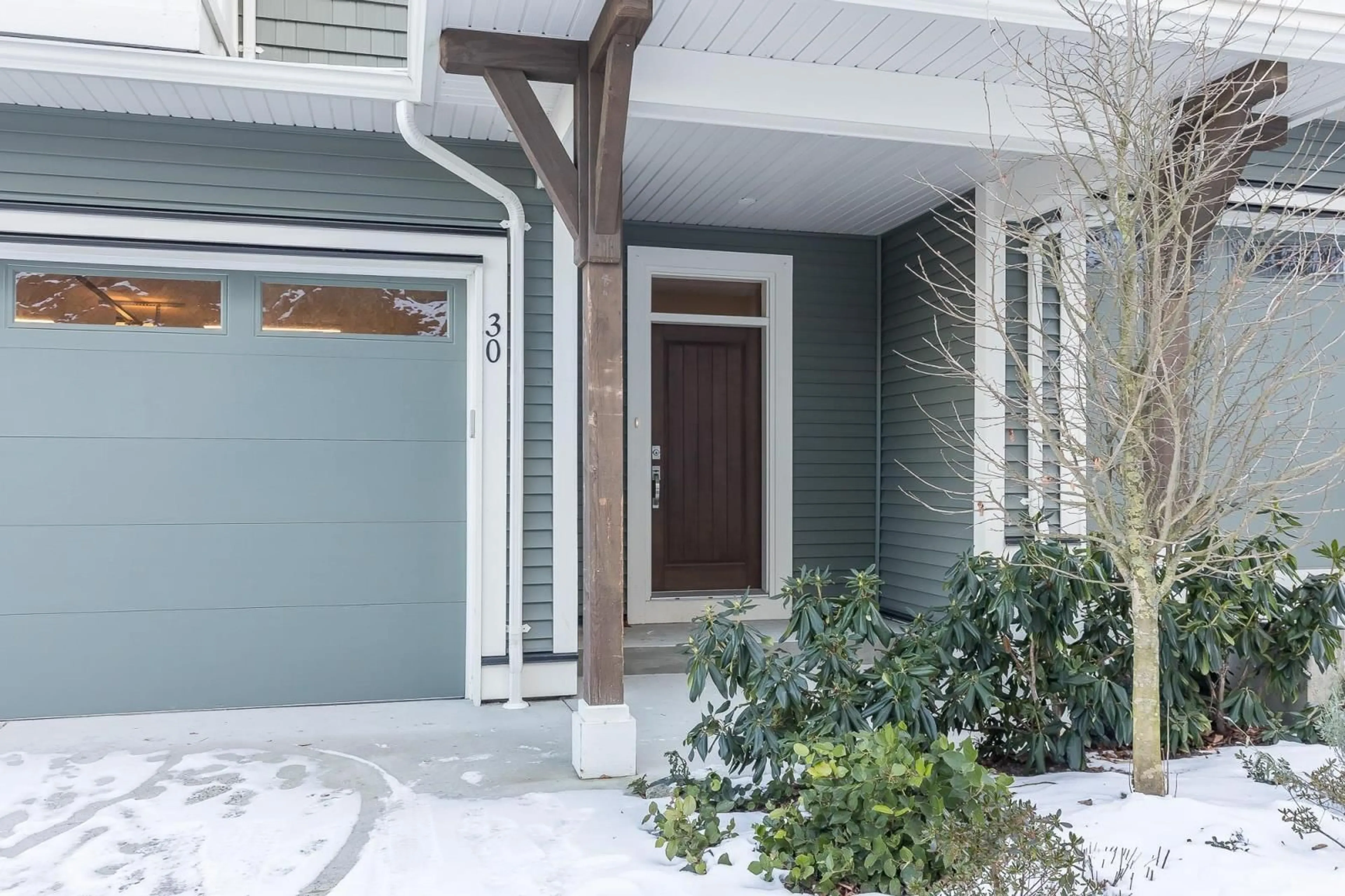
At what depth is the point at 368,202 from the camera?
4578mm

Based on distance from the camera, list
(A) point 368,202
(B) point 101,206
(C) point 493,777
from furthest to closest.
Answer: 1. (A) point 368,202
2. (B) point 101,206
3. (C) point 493,777

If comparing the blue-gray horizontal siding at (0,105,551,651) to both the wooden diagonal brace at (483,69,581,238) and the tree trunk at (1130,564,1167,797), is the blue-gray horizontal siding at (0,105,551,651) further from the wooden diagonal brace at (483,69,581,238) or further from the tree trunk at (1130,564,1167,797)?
the tree trunk at (1130,564,1167,797)

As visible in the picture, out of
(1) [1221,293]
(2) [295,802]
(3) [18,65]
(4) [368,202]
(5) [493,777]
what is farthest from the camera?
(4) [368,202]

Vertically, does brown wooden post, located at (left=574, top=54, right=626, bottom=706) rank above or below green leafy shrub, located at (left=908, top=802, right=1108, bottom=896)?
above

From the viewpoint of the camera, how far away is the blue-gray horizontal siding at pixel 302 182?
14.0 ft

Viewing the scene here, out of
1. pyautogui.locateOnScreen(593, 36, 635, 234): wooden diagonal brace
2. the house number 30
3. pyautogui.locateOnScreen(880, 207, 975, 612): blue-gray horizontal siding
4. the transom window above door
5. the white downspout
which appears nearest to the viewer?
pyautogui.locateOnScreen(593, 36, 635, 234): wooden diagonal brace

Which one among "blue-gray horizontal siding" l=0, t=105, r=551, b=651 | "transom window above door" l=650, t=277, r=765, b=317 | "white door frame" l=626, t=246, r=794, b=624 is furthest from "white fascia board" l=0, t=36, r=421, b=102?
"transom window above door" l=650, t=277, r=765, b=317

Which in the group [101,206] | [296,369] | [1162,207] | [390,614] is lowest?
[390,614]

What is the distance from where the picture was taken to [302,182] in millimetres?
4516

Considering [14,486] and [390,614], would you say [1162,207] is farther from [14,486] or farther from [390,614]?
[14,486]

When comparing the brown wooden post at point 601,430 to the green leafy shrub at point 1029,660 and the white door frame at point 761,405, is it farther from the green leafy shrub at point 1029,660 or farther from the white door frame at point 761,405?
the white door frame at point 761,405

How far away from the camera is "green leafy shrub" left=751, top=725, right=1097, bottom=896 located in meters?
2.33

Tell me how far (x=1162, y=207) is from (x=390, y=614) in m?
3.60

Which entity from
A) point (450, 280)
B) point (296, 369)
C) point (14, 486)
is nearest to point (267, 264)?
point (296, 369)
